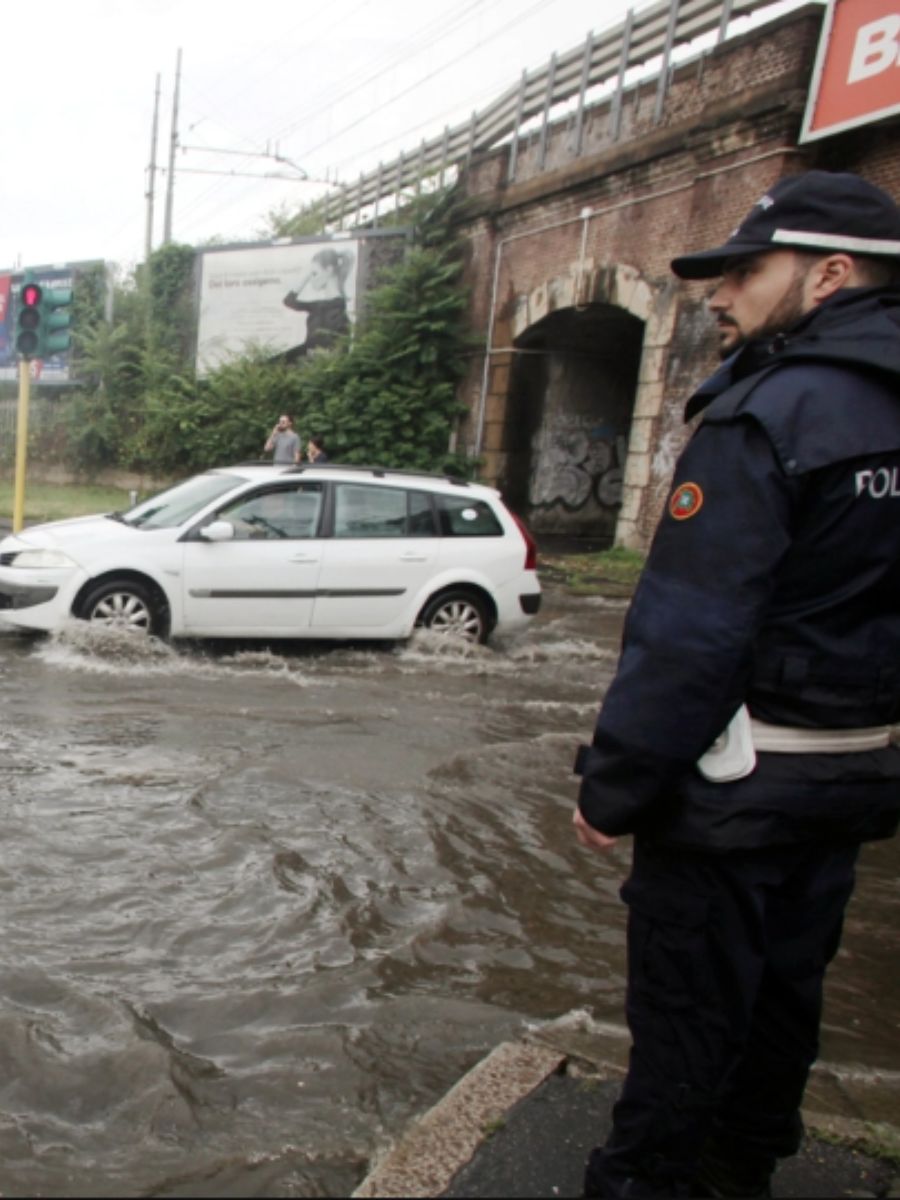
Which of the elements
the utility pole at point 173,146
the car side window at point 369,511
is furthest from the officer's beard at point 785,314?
the utility pole at point 173,146

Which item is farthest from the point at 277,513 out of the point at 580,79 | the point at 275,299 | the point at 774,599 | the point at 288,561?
the point at 275,299


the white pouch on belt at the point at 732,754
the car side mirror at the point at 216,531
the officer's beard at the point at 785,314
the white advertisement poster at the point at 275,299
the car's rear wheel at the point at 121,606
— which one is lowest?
the car's rear wheel at the point at 121,606

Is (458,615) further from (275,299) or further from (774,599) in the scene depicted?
(275,299)

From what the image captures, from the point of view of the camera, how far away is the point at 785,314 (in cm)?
205

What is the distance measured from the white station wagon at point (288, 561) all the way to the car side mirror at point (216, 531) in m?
0.01

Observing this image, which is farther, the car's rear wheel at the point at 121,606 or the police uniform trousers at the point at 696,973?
the car's rear wheel at the point at 121,606

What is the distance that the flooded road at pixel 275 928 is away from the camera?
2.70 metres

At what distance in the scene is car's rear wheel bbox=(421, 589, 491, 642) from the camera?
897cm

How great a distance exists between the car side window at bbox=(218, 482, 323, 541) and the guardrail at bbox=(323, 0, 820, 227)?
1075 centimetres

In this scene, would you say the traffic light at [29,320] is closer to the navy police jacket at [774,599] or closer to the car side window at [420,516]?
the car side window at [420,516]

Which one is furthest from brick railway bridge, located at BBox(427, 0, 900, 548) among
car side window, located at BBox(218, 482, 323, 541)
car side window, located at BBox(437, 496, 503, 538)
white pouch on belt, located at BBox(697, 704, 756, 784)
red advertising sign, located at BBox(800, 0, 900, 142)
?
white pouch on belt, located at BBox(697, 704, 756, 784)

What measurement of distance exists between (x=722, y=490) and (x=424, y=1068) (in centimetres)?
200

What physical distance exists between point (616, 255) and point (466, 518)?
31.4 feet

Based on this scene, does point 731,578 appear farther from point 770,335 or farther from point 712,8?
point 712,8
